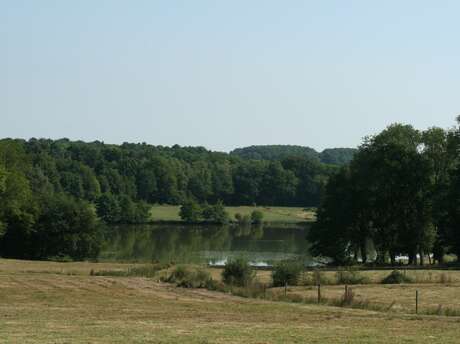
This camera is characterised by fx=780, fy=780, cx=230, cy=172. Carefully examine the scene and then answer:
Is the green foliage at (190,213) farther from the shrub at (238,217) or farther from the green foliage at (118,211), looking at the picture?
the shrub at (238,217)

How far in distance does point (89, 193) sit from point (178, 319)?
13773 cm

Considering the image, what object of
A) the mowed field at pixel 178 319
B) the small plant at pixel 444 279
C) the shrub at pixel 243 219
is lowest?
the mowed field at pixel 178 319

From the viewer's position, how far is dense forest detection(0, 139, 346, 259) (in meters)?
77.7

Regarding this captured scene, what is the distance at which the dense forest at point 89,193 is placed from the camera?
77688mm

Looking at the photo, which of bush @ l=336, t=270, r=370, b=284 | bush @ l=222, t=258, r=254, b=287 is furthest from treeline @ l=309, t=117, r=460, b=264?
bush @ l=222, t=258, r=254, b=287

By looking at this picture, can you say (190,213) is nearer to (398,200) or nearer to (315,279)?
(398,200)

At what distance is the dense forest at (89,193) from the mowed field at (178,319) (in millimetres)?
34867

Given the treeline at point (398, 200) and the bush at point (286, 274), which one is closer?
the bush at point (286, 274)

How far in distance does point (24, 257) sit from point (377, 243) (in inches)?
1373

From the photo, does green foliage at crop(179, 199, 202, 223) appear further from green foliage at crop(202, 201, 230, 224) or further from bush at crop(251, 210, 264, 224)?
bush at crop(251, 210, 264, 224)

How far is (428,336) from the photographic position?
23.3 m

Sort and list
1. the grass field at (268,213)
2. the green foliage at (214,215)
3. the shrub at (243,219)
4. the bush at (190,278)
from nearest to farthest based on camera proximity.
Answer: the bush at (190,278), the green foliage at (214,215), the shrub at (243,219), the grass field at (268,213)

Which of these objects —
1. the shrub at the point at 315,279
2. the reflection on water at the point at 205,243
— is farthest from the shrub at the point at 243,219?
the shrub at the point at 315,279

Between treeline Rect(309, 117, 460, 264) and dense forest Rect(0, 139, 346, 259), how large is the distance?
24.7m
